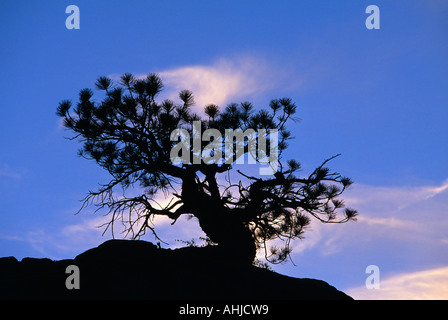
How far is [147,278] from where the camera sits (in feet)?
23.9

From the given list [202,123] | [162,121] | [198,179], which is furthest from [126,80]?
[198,179]

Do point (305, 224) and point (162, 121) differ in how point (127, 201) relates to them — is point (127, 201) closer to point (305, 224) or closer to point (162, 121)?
point (162, 121)

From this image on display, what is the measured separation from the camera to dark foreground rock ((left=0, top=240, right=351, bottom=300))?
23.3 feet

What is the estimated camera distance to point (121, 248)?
7.82 m

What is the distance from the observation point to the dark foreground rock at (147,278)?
709cm
